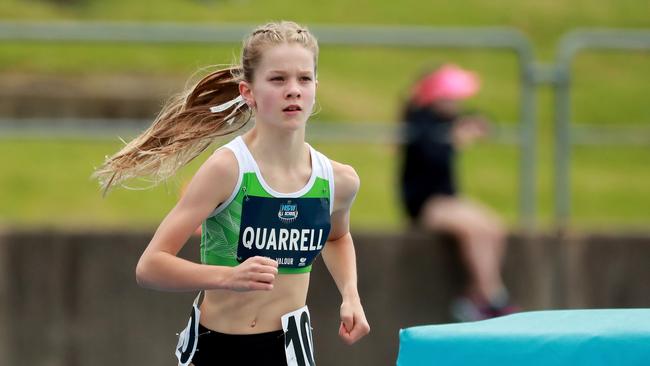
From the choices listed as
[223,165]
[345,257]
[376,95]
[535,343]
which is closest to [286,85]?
[223,165]

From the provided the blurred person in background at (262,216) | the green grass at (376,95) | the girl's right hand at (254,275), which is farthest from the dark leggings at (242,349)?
the green grass at (376,95)

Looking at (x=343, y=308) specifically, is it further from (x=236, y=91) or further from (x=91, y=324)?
(x=91, y=324)

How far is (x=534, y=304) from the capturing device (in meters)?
8.94

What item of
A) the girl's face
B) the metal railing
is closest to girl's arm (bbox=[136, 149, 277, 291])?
the girl's face

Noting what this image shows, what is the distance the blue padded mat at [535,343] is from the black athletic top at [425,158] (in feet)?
14.7

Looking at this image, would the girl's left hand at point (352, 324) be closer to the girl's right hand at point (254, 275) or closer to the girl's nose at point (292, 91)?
the girl's right hand at point (254, 275)

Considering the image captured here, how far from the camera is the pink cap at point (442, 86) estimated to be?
8828 millimetres

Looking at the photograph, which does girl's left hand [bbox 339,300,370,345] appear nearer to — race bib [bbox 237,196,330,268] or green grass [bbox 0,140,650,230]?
race bib [bbox 237,196,330,268]

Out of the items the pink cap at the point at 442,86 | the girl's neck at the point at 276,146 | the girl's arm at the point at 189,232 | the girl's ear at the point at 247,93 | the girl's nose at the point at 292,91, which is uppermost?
the pink cap at the point at 442,86

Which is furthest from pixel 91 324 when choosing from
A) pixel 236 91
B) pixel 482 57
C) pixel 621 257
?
pixel 482 57

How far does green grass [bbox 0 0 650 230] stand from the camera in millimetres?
10273

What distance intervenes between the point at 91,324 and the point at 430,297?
214cm

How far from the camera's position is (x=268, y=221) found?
4.36 m

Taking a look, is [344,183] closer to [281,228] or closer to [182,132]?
[281,228]
